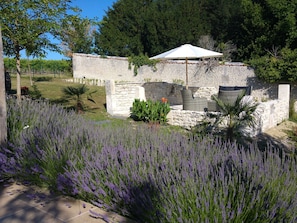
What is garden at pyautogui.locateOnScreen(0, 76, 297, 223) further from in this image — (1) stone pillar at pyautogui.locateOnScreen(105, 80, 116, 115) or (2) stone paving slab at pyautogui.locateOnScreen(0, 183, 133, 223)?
(1) stone pillar at pyautogui.locateOnScreen(105, 80, 116, 115)

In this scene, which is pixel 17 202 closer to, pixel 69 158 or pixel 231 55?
pixel 69 158

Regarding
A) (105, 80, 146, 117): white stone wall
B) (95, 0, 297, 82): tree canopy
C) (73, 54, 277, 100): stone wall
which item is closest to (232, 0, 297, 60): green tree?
(95, 0, 297, 82): tree canopy

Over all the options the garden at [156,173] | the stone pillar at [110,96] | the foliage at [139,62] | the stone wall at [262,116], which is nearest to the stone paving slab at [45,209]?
the garden at [156,173]

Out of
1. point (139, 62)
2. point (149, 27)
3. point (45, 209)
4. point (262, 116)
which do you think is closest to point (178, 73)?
point (139, 62)

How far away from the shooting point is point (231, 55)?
2259cm

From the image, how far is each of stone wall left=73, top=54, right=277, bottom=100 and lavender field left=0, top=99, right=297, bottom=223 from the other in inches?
350

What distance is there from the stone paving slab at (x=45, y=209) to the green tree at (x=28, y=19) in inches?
202

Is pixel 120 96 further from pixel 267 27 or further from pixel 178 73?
pixel 267 27

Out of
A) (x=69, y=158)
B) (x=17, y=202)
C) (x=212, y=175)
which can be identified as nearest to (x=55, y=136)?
(x=69, y=158)

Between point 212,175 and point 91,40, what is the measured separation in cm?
2940

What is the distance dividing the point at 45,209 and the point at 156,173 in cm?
104

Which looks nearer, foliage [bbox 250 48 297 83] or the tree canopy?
foliage [bbox 250 48 297 83]

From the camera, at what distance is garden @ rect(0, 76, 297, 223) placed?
2.07m

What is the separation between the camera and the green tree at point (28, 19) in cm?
718
